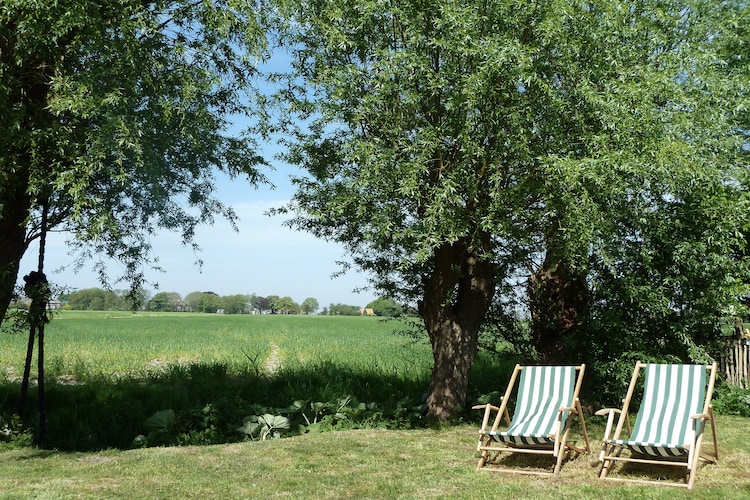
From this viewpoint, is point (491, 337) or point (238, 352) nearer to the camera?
point (491, 337)

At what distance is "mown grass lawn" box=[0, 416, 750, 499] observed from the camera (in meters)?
5.70

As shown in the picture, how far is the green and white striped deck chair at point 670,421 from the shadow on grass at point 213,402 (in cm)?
401

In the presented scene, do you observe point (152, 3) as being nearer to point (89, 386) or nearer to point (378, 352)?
point (89, 386)

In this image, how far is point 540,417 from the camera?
22.6ft

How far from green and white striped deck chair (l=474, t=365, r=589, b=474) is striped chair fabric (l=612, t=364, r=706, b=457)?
0.59m

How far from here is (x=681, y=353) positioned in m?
10.1

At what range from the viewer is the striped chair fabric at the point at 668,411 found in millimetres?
6094

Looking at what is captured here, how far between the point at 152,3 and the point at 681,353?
928 centimetres

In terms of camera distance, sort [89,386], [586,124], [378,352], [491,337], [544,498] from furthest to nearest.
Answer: [378,352] < [89,386] < [491,337] < [586,124] < [544,498]

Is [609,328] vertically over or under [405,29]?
under

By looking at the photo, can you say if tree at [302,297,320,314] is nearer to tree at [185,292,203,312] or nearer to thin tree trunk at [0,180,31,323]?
tree at [185,292,203,312]

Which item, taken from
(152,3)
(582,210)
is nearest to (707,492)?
(582,210)

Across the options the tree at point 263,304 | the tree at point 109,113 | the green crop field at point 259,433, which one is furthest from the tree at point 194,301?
the tree at point 109,113

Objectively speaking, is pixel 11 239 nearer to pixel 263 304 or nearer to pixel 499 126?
pixel 499 126
